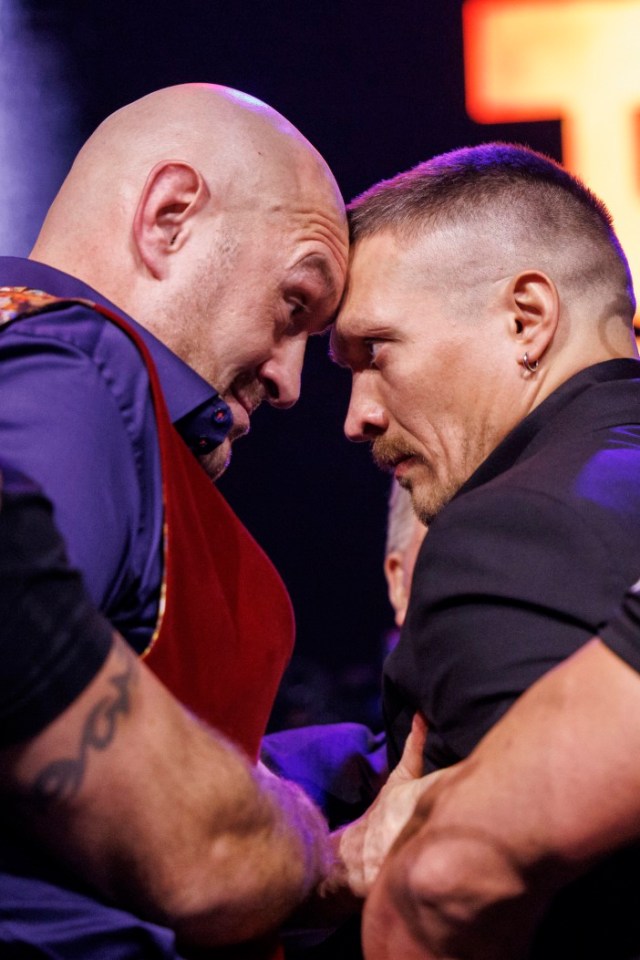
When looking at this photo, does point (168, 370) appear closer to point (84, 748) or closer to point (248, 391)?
point (248, 391)

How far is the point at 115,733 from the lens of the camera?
1086 mm

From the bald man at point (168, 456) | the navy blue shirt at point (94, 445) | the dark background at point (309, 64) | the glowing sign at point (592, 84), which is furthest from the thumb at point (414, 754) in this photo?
the dark background at point (309, 64)

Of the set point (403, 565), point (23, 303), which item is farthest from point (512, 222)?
point (403, 565)

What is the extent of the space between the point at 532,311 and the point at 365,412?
40 centimetres

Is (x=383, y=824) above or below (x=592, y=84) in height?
below

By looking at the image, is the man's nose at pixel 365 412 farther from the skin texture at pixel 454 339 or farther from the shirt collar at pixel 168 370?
the shirt collar at pixel 168 370

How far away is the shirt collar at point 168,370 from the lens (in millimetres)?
1607

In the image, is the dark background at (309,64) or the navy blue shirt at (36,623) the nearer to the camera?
the navy blue shirt at (36,623)

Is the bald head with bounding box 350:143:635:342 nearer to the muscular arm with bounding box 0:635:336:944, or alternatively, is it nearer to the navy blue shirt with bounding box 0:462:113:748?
the muscular arm with bounding box 0:635:336:944

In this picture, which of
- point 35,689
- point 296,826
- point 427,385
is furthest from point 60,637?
point 427,385

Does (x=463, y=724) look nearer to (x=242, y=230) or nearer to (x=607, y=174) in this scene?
(x=242, y=230)

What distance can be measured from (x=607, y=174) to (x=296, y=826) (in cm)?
216

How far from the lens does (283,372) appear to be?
6.71 ft

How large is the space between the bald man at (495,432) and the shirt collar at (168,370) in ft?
1.27
